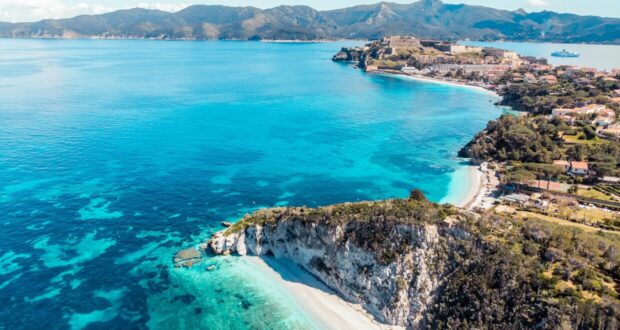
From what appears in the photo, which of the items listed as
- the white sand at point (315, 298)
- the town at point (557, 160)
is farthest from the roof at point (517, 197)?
the white sand at point (315, 298)

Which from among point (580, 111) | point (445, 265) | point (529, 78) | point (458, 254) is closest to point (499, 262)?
point (458, 254)

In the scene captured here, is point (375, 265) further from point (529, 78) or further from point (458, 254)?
point (529, 78)

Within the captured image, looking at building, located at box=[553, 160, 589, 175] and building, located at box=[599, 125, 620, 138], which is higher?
building, located at box=[599, 125, 620, 138]

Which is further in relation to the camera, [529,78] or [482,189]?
[529,78]

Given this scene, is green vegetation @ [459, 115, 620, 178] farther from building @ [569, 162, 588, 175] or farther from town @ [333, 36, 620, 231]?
building @ [569, 162, 588, 175]

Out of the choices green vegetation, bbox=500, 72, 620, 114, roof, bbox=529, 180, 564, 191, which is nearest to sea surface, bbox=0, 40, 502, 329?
green vegetation, bbox=500, 72, 620, 114

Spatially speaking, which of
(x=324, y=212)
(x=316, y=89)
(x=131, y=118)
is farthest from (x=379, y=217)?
(x=316, y=89)

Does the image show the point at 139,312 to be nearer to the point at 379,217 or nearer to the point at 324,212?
the point at 324,212
